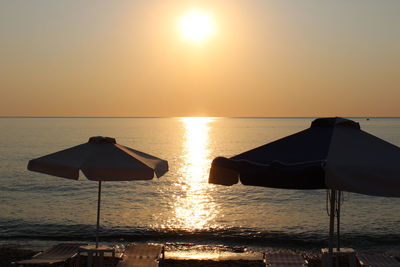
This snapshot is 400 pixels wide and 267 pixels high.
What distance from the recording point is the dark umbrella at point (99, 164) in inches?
286

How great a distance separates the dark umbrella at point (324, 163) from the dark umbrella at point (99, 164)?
1.90 meters

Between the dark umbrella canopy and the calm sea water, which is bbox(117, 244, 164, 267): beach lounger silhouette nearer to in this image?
the dark umbrella canopy

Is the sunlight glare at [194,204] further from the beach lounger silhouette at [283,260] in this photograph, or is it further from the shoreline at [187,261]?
the beach lounger silhouette at [283,260]

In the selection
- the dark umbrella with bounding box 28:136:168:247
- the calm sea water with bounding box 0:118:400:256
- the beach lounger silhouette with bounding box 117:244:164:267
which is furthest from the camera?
the calm sea water with bounding box 0:118:400:256

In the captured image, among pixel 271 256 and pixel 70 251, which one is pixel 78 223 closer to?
pixel 70 251

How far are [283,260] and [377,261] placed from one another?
193cm

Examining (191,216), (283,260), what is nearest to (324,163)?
(283,260)

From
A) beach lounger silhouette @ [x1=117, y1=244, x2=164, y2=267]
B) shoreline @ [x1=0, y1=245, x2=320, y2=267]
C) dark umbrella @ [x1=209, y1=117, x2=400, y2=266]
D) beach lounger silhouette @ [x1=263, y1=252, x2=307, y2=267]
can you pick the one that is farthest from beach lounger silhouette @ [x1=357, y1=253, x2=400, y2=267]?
dark umbrella @ [x1=209, y1=117, x2=400, y2=266]

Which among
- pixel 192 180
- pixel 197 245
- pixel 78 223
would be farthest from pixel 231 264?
pixel 192 180

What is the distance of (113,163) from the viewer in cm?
741

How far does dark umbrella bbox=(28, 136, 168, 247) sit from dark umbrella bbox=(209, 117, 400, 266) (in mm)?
1899

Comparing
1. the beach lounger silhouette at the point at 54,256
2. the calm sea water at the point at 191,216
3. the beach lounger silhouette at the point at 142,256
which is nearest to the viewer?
the beach lounger silhouette at the point at 142,256

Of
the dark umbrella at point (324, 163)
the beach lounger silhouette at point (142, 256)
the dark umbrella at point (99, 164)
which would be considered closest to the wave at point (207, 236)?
the beach lounger silhouette at point (142, 256)

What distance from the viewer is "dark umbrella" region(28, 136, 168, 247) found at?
7.27 metres
